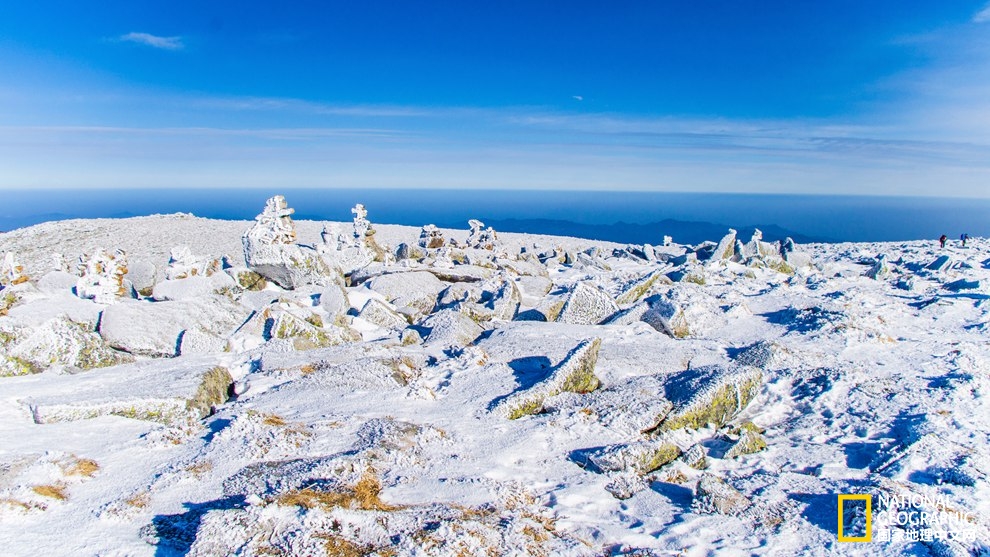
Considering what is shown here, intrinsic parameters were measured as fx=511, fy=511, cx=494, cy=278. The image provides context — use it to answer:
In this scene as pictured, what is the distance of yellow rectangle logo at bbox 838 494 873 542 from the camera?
4.43 meters

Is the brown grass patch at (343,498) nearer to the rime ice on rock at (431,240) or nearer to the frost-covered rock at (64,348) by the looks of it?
the frost-covered rock at (64,348)

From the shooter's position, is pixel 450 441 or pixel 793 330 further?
pixel 793 330

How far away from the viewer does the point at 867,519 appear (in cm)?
458

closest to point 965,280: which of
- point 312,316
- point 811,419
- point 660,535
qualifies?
point 811,419

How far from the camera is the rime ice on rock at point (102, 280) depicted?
11055 millimetres

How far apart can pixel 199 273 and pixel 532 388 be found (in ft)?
37.3

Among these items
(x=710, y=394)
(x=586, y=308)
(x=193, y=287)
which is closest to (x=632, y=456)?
(x=710, y=394)

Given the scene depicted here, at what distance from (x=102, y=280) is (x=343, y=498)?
9.95 metres

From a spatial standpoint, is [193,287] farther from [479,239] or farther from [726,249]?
[726,249]

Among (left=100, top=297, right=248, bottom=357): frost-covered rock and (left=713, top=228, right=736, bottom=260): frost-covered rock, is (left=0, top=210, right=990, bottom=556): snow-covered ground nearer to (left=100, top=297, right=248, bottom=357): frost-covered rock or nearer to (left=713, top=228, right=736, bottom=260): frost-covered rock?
(left=100, top=297, right=248, bottom=357): frost-covered rock

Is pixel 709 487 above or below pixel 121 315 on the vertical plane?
below

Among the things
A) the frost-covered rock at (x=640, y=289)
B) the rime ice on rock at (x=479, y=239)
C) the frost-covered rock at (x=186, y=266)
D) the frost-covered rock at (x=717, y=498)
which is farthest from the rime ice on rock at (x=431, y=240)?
the frost-covered rock at (x=717, y=498)

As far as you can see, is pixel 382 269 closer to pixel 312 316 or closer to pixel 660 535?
pixel 312 316

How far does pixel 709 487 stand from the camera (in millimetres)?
5102
